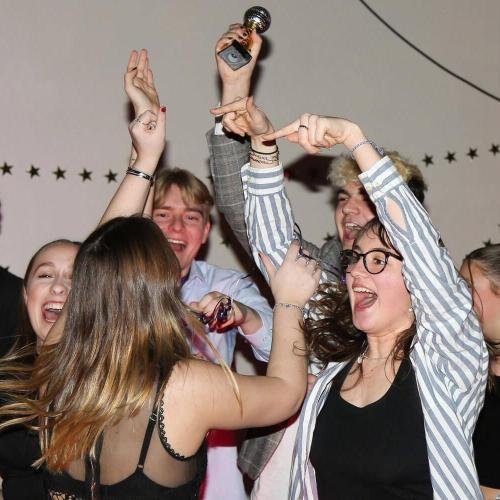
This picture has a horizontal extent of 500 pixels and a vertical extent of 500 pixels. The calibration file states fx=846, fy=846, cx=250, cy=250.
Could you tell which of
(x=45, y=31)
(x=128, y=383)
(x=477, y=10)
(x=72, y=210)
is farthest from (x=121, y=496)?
(x=477, y=10)

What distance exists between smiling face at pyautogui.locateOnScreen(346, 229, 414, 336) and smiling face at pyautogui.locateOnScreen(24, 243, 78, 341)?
2.92 ft

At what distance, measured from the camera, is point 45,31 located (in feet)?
11.9

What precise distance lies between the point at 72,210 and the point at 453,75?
1.97 meters

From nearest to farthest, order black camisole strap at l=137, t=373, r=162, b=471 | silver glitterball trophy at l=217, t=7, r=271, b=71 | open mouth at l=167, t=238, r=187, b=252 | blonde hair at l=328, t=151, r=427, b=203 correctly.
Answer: black camisole strap at l=137, t=373, r=162, b=471
silver glitterball trophy at l=217, t=7, r=271, b=71
blonde hair at l=328, t=151, r=427, b=203
open mouth at l=167, t=238, r=187, b=252

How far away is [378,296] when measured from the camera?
2104mm

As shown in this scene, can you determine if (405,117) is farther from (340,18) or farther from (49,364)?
(49,364)

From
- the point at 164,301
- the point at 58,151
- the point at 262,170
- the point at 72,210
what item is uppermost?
the point at 58,151

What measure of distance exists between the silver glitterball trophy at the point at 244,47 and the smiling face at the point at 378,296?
0.78 meters

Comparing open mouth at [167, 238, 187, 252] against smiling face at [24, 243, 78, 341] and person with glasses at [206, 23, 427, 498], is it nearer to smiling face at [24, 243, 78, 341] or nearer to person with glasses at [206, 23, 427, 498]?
person with glasses at [206, 23, 427, 498]

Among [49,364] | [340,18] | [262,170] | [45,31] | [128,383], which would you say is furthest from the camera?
[340,18]

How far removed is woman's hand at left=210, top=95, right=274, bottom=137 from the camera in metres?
2.24

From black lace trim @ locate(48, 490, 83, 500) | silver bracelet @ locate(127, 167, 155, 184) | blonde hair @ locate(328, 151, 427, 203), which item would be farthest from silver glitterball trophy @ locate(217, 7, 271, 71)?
black lace trim @ locate(48, 490, 83, 500)

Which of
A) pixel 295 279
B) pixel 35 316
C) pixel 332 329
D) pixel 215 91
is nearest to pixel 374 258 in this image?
pixel 295 279

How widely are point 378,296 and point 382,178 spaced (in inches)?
13.3
